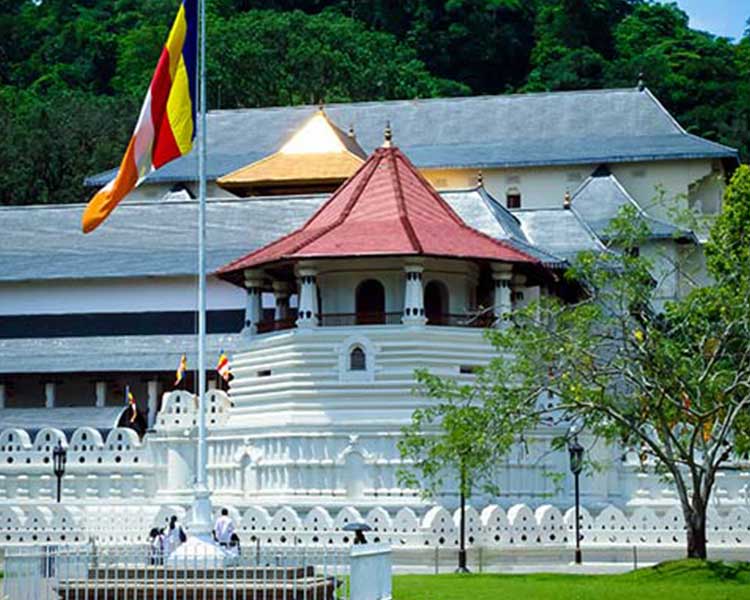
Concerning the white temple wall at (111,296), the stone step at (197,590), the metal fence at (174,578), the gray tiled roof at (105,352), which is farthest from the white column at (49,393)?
the stone step at (197,590)

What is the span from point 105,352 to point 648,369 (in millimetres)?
24428

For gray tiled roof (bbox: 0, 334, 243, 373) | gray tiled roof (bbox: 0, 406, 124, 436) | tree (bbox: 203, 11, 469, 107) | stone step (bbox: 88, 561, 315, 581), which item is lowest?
stone step (bbox: 88, 561, 315, 581)

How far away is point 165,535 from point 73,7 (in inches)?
3554

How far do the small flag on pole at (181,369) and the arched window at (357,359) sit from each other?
6.92 m

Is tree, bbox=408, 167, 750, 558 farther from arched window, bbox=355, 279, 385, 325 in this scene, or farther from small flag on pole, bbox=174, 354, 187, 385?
small flag on pole, bbox=174, 354, 187, 385

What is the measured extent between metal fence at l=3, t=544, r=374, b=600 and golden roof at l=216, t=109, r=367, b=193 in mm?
40109

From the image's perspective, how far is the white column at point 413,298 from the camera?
44.0 meters

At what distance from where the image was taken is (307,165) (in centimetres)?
6394

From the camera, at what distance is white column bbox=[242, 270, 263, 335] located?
4700 centimetres

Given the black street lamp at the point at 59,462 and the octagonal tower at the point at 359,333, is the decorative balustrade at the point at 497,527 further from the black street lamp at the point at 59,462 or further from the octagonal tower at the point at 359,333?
the black street lamp at the point at 59,462

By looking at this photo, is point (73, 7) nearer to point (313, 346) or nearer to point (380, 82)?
point (380, 82)

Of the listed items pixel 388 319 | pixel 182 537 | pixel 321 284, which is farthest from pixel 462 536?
pixel 321 284

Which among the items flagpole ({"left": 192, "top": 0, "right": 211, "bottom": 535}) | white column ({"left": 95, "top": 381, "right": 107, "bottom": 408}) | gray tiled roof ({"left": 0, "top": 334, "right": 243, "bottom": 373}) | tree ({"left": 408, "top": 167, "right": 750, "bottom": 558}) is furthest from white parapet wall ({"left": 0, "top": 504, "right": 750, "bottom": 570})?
white column ({"left": 95, "top": 381, "right": 107, "bottom": 408})

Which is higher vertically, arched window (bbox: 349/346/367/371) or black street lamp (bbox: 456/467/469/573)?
arched window (bbox: 349/346/367/371)
